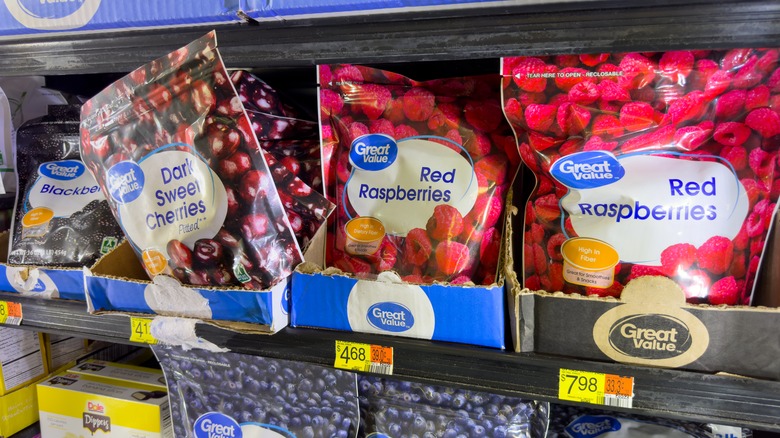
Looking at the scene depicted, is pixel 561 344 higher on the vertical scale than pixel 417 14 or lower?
lower

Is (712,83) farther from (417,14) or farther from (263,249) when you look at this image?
(263,249)

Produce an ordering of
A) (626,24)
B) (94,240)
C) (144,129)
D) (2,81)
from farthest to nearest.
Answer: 1. (2,81)
2. (94,240)
3. (144,129)
4. (626,24)

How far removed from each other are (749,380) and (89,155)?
1198 mm

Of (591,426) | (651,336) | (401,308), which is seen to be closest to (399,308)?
(401,308)

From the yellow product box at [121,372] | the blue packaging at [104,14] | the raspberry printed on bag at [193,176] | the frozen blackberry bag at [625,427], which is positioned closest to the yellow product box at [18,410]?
the yellow product box at [121,372]

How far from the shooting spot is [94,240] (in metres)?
1.21

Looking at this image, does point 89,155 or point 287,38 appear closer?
point 287,38

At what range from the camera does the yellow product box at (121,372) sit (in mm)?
1451

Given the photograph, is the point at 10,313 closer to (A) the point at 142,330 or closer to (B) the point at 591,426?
(A) the point at 142,330

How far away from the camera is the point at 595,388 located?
804mm

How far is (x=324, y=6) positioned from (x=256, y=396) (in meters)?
0.82

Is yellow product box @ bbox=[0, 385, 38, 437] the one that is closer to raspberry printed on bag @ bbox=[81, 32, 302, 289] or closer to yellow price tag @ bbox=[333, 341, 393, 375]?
raspberry printed on bag @ bbox=[81, 32, 302, 289]

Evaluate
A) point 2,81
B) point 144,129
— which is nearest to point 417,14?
point 144,129

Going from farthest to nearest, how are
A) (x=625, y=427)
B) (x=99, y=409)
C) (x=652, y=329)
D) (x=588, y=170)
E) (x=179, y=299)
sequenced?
(x=99, y=409) < (x=625, y=427) < (x=179, y=299) < (x=588, y=170) < (x=652, y=329)
